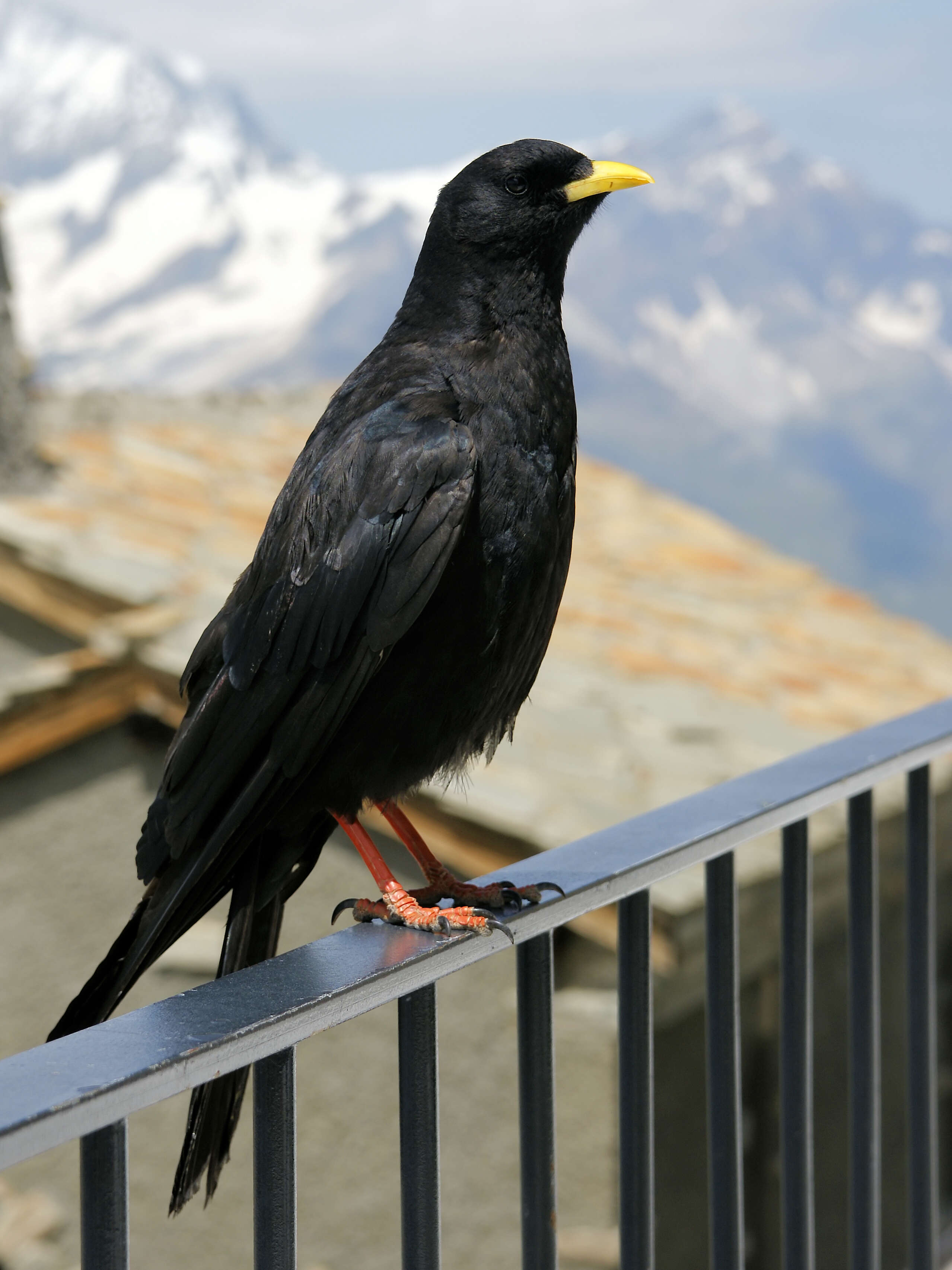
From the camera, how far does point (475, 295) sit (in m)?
1.76

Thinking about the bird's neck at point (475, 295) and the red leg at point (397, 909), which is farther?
the bird's neck at point (475, 295)

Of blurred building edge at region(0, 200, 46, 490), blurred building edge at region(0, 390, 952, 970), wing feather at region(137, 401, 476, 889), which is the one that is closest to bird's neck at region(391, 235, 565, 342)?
wing feather at region(137, 401, 476, 889)

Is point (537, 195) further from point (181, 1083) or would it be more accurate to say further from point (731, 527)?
point (731, 527)

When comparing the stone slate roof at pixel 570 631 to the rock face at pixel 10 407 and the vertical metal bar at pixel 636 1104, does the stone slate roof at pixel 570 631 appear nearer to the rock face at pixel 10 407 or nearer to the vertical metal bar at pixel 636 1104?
the rock face at pixel 10 407

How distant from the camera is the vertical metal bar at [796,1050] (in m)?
1.47

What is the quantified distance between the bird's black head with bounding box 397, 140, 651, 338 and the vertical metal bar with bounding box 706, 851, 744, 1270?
803 millimetres

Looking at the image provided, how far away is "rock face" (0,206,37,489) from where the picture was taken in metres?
6.75

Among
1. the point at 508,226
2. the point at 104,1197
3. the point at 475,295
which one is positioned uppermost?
the point at 508,226

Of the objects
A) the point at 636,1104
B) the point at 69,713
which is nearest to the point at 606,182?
the point at 636,1104

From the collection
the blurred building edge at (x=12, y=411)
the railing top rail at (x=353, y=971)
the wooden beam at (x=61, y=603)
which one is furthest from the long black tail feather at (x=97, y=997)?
the blurred building edge at (x=12, y=411)

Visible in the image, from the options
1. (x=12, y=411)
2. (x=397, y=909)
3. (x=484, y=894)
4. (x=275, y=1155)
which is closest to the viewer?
(x=275, y=1155)

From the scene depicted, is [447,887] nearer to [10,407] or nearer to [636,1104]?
[636,1104]

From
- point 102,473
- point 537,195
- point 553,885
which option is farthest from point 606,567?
point 553,885

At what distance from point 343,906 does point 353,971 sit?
1.87 ft
